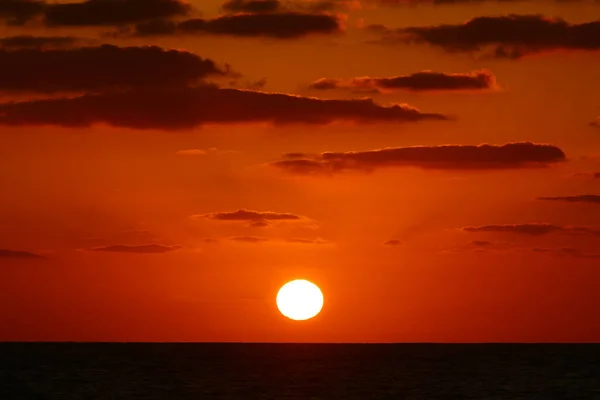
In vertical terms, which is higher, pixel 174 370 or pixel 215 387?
pixel 174 370

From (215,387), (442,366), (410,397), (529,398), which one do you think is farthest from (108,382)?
(442,366)

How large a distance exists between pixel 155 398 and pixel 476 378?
4563cm

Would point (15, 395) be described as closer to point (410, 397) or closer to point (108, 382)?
point (108, 382)

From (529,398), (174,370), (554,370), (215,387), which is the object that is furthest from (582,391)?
(174,370)

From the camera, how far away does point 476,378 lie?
13138cm

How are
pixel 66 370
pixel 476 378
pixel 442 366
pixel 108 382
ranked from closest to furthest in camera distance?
pixel 108 382
pixel 476 378
pixel 66 370
pixel 442 366

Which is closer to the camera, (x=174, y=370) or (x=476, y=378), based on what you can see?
(x=476, y=378)

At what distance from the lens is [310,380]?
123312 millimetres

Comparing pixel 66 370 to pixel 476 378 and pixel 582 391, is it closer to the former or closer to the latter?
pixel 476 378

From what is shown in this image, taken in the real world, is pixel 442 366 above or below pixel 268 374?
above

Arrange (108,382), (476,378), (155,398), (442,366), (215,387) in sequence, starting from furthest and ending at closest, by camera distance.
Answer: (442,366), (476,378), (108,382), (215,387), (155,398)

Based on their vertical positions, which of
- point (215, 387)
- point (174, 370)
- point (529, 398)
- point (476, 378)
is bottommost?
point (529, 398)

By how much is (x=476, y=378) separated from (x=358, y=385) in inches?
833

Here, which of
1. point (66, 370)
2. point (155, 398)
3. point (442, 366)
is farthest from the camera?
point (442, 366)
